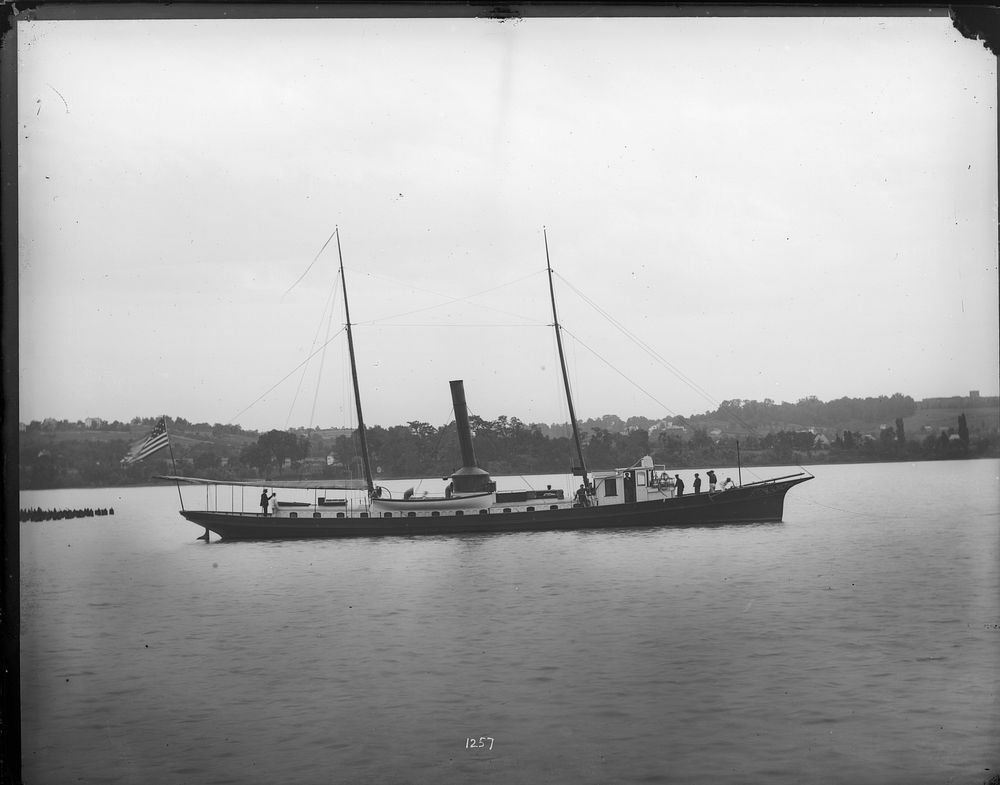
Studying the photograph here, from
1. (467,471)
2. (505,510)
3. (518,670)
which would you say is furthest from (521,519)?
(518,670)

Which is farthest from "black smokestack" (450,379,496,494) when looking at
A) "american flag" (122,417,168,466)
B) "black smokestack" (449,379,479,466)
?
"american flag" (122,417,168,466)

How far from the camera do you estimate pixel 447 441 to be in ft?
59.1

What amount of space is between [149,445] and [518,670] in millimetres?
6038

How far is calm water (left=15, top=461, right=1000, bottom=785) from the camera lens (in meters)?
7.79

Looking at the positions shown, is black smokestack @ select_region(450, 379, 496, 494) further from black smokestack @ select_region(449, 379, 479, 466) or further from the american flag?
the american flag

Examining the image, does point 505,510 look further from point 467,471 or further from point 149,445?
point 149,445

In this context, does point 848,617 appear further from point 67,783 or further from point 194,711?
point 67,783

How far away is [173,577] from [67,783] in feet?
45.3

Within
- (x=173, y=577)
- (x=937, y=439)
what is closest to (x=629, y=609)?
(x=937, y=439)

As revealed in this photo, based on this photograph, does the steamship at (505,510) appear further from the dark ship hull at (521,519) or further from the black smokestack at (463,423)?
the black smokestack at (463,423)

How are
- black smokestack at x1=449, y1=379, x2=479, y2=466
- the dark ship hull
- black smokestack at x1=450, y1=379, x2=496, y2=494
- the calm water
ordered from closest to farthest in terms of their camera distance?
the calm water
black smokestack at x1=449, y1=379, x2=479, y2=466
black smokestack at x1=450, y1=379, x2=496, y2=494
the dark ship hull

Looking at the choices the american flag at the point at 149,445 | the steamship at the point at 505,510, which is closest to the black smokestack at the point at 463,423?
the steamship at the point at 505,510

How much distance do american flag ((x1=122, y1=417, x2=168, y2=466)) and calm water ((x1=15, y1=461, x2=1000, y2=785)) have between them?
1303 millimetres

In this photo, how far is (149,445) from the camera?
11867 mm
